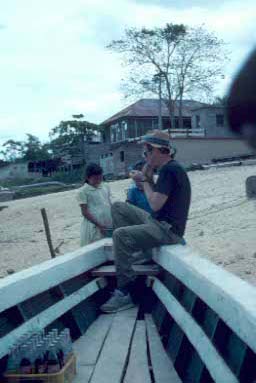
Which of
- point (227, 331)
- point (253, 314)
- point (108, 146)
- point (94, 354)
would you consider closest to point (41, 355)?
point (94, 354)

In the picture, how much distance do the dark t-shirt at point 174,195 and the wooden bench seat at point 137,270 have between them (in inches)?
14.7

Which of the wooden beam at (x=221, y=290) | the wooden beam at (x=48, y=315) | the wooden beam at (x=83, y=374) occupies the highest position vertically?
the wooden beam at (x=221, y=290)

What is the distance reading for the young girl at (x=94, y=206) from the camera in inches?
220

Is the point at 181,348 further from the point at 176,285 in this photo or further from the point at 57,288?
the point at 57,288

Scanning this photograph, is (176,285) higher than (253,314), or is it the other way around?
(253,314)

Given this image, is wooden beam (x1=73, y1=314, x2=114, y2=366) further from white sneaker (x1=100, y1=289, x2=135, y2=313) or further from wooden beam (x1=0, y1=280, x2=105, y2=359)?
wooden beam (x1=0, y1=280, x2=105, y2=359)

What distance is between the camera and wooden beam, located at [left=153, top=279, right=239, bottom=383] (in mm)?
2215

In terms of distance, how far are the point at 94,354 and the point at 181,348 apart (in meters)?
0.57

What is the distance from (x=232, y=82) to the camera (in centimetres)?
97

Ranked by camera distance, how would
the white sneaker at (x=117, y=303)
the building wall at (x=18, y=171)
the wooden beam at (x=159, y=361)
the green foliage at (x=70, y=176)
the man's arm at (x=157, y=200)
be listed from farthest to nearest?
the building wall at (x=18, y=171) → the green foliage at (x=70, y=176) → the white sneaker at (x=117, y=303) → the man's arm at (x=157, y=200) → the wooden beam at (x=159, y=361)

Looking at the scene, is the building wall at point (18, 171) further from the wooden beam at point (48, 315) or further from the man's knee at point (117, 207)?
the wooden beam at point (48, 315)

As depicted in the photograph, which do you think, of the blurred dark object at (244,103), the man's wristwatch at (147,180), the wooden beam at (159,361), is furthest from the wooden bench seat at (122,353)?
the blurred dark object at (244,103)

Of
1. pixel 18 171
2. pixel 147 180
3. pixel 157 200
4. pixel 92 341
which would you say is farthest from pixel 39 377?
pixel 18 171

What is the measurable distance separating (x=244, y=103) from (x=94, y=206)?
4767mm
